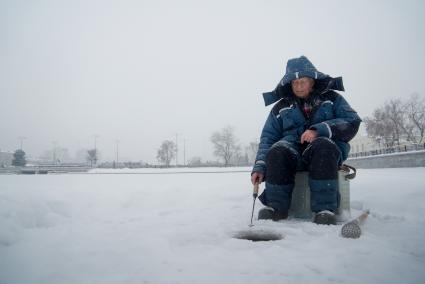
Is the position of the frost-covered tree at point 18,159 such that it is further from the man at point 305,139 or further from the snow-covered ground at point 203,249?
the man at point 305,139

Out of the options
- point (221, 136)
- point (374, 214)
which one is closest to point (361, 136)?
point (221, 136)

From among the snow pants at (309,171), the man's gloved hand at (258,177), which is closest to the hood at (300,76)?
the snow pants at (309,171)

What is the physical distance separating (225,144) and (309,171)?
2579 inches

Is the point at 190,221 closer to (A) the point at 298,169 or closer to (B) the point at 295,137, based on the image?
(A) the point at 298,169

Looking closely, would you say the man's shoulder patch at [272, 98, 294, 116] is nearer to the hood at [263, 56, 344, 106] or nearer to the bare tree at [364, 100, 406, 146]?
the hood at [263, 56, 344, 106]

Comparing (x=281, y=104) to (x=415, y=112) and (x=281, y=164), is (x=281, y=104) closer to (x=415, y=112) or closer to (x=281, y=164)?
(x=281, y=164)

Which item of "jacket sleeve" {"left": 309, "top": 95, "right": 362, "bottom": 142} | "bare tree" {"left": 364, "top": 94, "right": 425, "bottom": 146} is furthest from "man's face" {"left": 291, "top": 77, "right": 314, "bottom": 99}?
"bare tree" {"left": 364, "top": 94, "right": 425, "bottom": 146}

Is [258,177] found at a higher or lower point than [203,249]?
higher

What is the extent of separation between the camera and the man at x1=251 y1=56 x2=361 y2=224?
8.53ft

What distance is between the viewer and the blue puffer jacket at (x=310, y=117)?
9.29ft

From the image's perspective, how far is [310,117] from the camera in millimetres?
3121

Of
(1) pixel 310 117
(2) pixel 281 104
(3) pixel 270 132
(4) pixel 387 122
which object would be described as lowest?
(3) pixel 270 132

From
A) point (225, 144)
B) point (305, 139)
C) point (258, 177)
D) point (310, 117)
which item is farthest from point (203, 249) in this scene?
point (225, 144)

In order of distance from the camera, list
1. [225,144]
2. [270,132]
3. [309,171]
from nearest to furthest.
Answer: [309,171]
[270,132]
[225,144]
